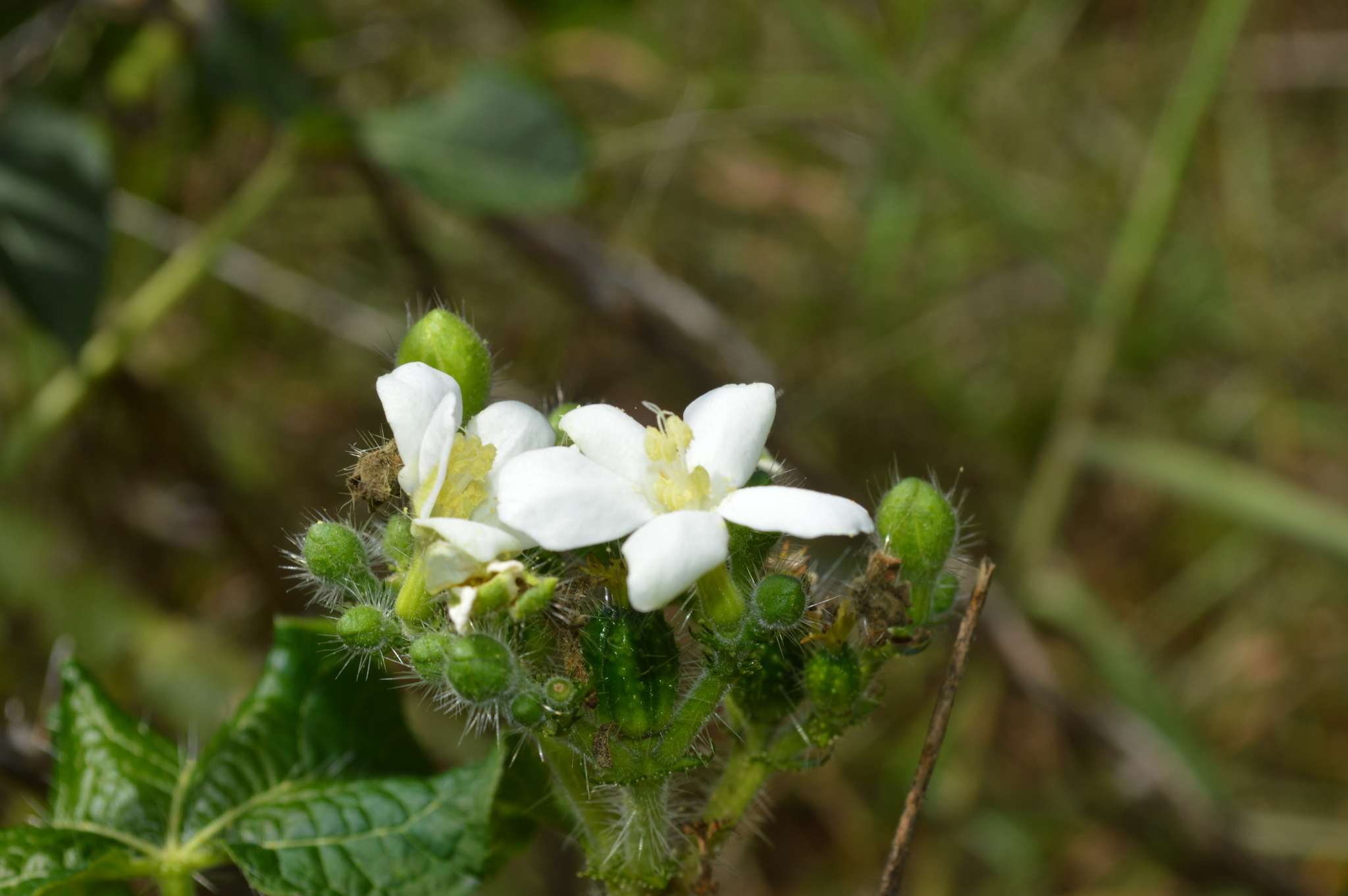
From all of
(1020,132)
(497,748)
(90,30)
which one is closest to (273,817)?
(497,748)

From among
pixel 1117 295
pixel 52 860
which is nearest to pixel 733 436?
pixel 52 860

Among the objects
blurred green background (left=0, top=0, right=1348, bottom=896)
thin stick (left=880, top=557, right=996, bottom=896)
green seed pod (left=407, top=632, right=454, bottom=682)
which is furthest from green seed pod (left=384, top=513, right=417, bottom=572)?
blurred green background (left=0, top=0, right=1348, bottom=896)

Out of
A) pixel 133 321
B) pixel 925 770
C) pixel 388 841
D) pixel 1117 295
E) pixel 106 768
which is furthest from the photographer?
pixel 1117 295

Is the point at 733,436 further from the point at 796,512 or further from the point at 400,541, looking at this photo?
the point at 400,541

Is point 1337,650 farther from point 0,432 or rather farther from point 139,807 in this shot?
point 0,432

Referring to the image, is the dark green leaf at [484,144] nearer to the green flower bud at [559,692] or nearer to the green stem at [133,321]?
the green stem at [133,321]

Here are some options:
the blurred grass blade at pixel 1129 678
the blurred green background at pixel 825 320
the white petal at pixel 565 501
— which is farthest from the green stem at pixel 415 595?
the blurred grass blade at pixel 1129 678
